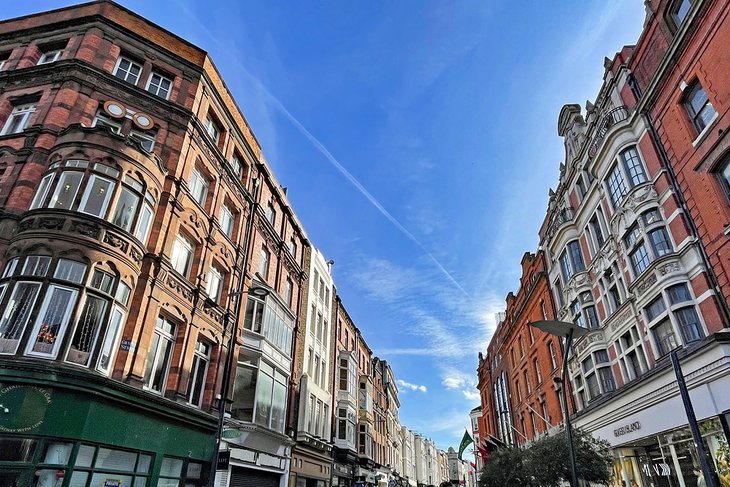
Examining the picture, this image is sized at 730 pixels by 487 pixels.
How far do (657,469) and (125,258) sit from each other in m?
20.9

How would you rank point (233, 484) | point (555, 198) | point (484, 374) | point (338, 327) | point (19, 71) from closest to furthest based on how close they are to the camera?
point (19, 71) → point (233, 484) → point (555, 198) → point (338, 327) → point (484, 374)

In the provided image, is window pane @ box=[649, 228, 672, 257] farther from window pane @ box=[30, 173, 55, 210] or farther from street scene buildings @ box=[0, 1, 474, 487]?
window pane @ box=[30, 173, 55, 210]

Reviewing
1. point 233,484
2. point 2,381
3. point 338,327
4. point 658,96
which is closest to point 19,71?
point 2,381

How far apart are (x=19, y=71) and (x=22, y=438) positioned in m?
12.9

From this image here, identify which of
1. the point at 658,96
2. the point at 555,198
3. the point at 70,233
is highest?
the point at 555,198

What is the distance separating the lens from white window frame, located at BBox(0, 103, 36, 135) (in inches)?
583

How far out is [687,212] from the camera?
1648cm

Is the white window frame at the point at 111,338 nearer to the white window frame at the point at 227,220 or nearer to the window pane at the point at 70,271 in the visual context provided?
the window pane at the point at 70,271

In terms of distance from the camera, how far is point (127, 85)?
1606 cm

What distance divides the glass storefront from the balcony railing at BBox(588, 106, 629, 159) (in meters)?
13.0

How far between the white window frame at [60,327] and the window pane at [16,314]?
0.76 ft

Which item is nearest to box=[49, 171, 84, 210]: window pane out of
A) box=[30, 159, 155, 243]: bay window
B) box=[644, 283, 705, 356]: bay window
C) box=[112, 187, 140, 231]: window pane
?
box=[30, 159, 155, 243]: bay window

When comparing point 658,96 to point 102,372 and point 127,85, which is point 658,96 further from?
point 102,372

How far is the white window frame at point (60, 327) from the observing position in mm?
10773
